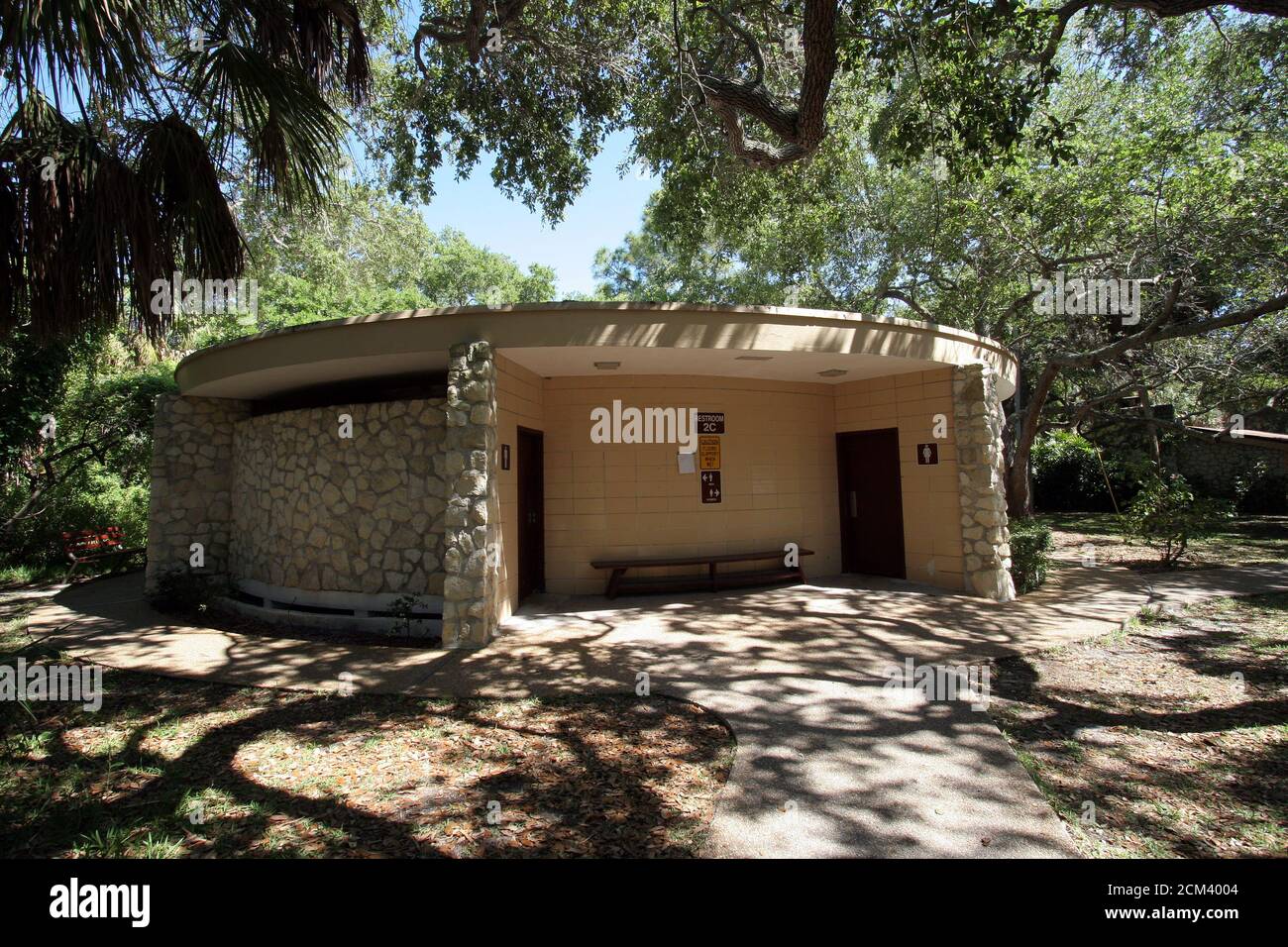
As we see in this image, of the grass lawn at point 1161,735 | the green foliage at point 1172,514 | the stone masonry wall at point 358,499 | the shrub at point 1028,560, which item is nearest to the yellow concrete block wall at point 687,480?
the shrub at point 1028,560

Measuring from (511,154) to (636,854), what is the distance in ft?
33.4

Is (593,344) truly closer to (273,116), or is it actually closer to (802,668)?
(273,116)

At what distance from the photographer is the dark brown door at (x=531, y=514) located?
7805 millimetres

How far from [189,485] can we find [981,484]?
10594mm

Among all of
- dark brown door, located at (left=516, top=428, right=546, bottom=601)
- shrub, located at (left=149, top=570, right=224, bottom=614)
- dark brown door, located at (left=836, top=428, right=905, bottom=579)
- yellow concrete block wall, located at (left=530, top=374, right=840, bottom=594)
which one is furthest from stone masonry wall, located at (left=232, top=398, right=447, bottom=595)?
dark brown door, located at (left=836, top=428, right=905, bottom=579)

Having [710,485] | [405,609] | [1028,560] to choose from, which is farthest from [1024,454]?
[405,609]

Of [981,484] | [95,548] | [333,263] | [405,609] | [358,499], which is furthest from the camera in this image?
[333,263]

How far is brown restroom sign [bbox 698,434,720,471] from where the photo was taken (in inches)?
341

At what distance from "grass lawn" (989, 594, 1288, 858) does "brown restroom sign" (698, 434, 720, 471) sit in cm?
425

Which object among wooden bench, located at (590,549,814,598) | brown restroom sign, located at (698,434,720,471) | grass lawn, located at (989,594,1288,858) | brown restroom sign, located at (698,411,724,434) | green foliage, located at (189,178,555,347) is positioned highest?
green foliage, located at (189,178,555,347)

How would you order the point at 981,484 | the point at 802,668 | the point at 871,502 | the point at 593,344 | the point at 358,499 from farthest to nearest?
the point at 871,502 → the point at 981,484 → the point at 358,499 → the point at 593,344 → the point at 802,668

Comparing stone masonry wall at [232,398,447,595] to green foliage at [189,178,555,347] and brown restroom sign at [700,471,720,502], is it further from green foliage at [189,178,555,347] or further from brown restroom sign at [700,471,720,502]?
green foliage at [189,178,555,347]

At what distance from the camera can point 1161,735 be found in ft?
13.2
